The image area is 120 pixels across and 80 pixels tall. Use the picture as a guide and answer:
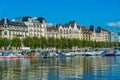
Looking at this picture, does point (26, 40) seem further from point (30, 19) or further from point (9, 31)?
point (30, 19)

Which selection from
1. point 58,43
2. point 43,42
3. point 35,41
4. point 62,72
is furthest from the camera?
point 58,43

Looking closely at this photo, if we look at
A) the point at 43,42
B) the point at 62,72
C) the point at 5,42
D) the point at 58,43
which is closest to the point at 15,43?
the point at 5,42

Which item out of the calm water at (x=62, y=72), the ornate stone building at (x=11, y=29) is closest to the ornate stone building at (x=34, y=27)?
the ornate stone building at (x=11, y=29)

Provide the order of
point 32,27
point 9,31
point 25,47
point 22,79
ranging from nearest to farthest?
point 22,79, point 25,47, point 9,31, point 32,27

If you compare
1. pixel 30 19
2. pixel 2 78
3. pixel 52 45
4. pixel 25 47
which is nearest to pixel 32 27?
pixel 30 19

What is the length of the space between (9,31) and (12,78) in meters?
130

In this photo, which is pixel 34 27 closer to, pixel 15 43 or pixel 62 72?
pixel 15 43

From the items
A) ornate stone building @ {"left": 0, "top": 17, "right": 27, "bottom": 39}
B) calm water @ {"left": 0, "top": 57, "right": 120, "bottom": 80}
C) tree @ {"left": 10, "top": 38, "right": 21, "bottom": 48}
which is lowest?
calm water @ {"left": 0, "top": 57, "right": 120, "bottom": 80}

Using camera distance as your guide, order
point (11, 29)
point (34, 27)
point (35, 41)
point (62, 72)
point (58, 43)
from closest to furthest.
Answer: point (62, 72)
point (35, 41)
point (11, 29)
point (58, 43)
point (34, 27)

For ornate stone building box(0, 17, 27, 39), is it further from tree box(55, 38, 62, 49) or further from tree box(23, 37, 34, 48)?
tree box(55, 38, 62, 49)

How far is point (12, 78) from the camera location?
144ft

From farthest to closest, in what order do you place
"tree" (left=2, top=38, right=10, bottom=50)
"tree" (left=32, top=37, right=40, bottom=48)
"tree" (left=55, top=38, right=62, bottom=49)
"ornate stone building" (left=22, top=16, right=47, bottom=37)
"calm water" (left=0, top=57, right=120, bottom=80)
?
"ornate stone building" (left=22, top=16, right=47, bottom=37)
"tree" (left=55, top=38, right=62, bottom=49)
"tree" (left=32, top=37, right=40, bottom=48)
"tree" (left=2, top=38, right=10, bottom=50)
"calm water" (left=0, top=57, right=120, bottom=80)

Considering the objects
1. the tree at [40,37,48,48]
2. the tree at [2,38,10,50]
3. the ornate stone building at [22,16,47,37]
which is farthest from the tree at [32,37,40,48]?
the ornate stone building at [22,16,47,37]

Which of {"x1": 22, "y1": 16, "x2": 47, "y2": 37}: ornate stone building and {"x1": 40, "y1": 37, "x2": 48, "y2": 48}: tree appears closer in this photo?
{"x1": 40, "y1": 37, "x2": 48, "y2": 48}: tree
